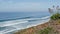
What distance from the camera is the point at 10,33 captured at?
29.2ft

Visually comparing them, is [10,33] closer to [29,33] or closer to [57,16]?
[29,33]

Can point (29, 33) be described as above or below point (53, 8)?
below

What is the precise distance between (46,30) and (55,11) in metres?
6.25

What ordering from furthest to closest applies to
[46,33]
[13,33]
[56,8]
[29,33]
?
[56,8] → [13,33] → [29,33] → [46,33]

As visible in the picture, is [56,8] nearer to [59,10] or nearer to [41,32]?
[59,10]

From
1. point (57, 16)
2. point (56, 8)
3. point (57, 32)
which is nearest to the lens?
point (57, 32)

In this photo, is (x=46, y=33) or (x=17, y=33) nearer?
(x=46, y=33)

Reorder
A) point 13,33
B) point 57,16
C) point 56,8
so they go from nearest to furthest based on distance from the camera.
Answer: point 13,33, point 57,16, point 56,8

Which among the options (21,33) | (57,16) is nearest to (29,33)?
(21,33)

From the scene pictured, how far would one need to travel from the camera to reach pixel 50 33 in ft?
22.9

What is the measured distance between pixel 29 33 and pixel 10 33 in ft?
3.63

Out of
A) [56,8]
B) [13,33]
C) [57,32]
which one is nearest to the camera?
[57,32]

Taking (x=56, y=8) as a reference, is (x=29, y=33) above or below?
below

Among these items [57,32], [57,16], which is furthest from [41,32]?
[57,16]
